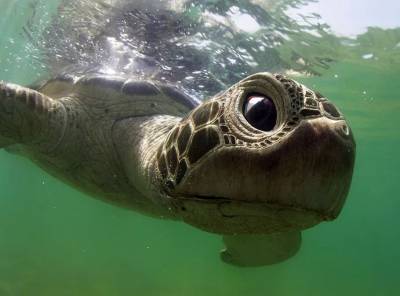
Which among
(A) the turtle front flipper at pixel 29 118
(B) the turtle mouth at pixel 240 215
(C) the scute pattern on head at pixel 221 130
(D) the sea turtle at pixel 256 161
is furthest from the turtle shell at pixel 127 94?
(B) the turtle mouth at pixel 240 215

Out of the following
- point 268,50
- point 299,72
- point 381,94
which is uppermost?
point 268,50

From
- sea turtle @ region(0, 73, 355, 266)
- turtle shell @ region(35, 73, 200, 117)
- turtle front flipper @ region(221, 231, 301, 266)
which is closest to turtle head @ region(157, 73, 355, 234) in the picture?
sea turtle @ region(0, 73, 355, 266)

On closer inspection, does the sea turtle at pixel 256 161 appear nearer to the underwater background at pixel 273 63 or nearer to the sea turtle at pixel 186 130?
the sea turtle at pixel 186 130

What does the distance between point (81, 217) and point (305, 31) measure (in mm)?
55196

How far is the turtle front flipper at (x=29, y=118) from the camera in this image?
4.15 m

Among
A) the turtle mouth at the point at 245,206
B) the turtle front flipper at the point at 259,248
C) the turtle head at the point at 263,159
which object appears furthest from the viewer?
the turtle front flipper at the point at 259,248

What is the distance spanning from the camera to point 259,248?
512cm

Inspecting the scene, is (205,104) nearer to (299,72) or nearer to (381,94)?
(299,72)

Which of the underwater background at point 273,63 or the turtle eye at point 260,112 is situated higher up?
the turtle eye at point 260,112

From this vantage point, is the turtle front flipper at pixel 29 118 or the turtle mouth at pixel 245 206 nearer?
the turtle mouth at pixel 245 206

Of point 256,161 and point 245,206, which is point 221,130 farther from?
point 245,206

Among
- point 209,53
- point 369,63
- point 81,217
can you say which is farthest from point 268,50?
point 81,217

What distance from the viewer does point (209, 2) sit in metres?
7.90

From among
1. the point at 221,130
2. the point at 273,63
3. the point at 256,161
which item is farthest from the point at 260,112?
the point at 273,63
